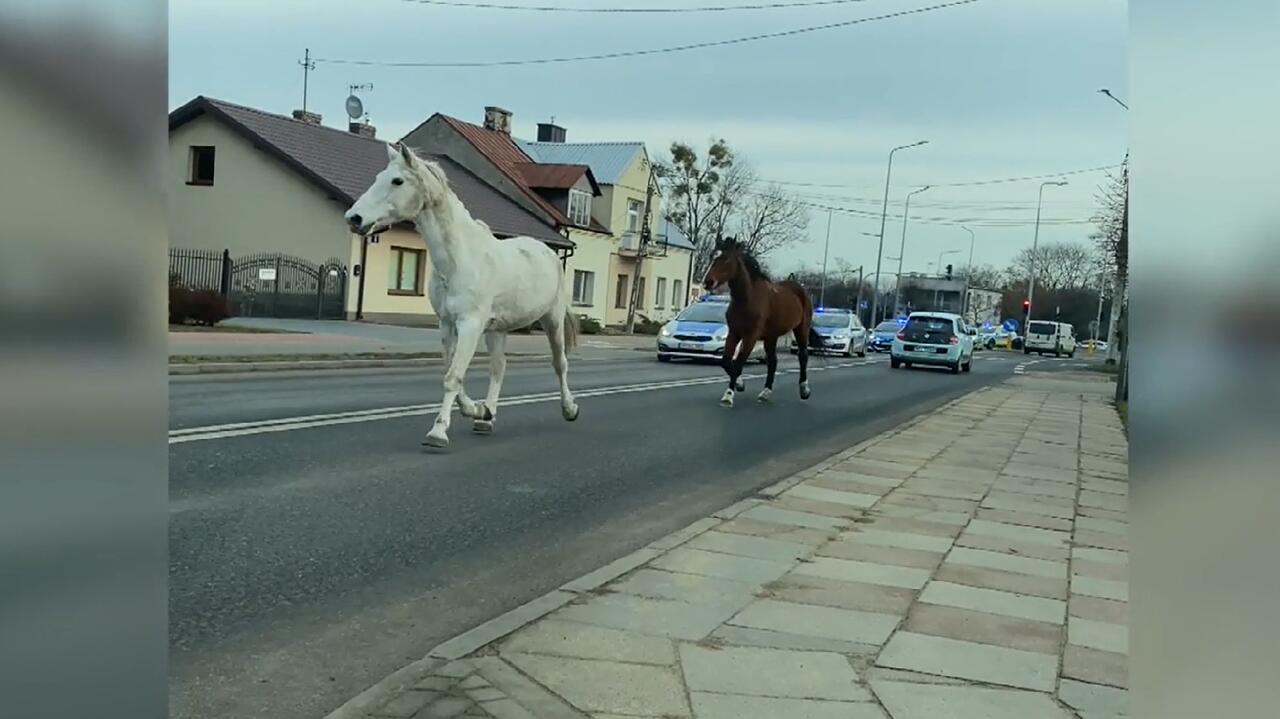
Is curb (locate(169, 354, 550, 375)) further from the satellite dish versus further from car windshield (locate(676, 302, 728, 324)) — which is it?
the satellite dish

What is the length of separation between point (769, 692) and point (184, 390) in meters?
11.1

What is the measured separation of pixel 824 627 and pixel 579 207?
38.2 m

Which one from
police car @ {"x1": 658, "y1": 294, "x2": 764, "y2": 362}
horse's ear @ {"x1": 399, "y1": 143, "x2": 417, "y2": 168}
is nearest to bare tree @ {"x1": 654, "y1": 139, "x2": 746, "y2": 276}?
police car @ {"x1": 658, "y1": 294, "x2": 764, "y2": 362}

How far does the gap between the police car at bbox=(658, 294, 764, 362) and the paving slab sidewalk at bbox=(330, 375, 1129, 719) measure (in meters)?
19.0

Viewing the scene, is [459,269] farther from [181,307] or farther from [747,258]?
[181,307]

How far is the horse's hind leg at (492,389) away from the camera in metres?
10.8

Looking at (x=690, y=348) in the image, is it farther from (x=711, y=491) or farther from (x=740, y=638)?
(x=740, y=638)

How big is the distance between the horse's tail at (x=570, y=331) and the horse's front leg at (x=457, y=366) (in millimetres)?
2447

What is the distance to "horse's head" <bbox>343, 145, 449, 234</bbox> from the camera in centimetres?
848

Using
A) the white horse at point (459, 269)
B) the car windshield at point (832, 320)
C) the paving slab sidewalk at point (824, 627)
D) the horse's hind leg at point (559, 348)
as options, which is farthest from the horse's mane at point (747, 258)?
the car windshield at point (832, 320)

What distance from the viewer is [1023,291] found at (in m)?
86.9
